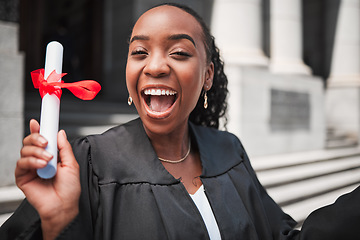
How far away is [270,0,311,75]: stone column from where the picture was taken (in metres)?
7.12

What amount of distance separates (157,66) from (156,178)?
477 millimetres

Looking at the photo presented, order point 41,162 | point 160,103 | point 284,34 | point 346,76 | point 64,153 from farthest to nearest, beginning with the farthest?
point 346,76, point 284,34, point 160,103, point 64,153, point 41,162

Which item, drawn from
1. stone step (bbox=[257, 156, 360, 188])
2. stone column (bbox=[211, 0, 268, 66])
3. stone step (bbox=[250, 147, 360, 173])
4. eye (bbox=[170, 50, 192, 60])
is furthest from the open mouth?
stone column (bbox=[211, 0, 268, 66])

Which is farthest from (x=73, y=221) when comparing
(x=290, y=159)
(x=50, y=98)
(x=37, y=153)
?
(x=290, y=159)

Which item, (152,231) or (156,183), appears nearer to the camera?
(152,231)

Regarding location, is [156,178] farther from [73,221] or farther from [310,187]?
[310,187]

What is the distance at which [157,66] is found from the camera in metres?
1.30

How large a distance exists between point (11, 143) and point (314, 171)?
4.91 m

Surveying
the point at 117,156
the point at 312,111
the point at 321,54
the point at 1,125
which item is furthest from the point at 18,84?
the point at 321,54

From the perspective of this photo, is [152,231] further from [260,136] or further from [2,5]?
[260,136]

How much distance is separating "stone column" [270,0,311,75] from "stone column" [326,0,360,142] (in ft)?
11.0

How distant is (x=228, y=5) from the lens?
6227 millimetres

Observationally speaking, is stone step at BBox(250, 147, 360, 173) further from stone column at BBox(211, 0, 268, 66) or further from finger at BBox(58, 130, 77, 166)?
finger at BBox(58, 130, 77, 166)

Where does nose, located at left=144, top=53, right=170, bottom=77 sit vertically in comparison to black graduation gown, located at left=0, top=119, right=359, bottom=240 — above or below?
above
